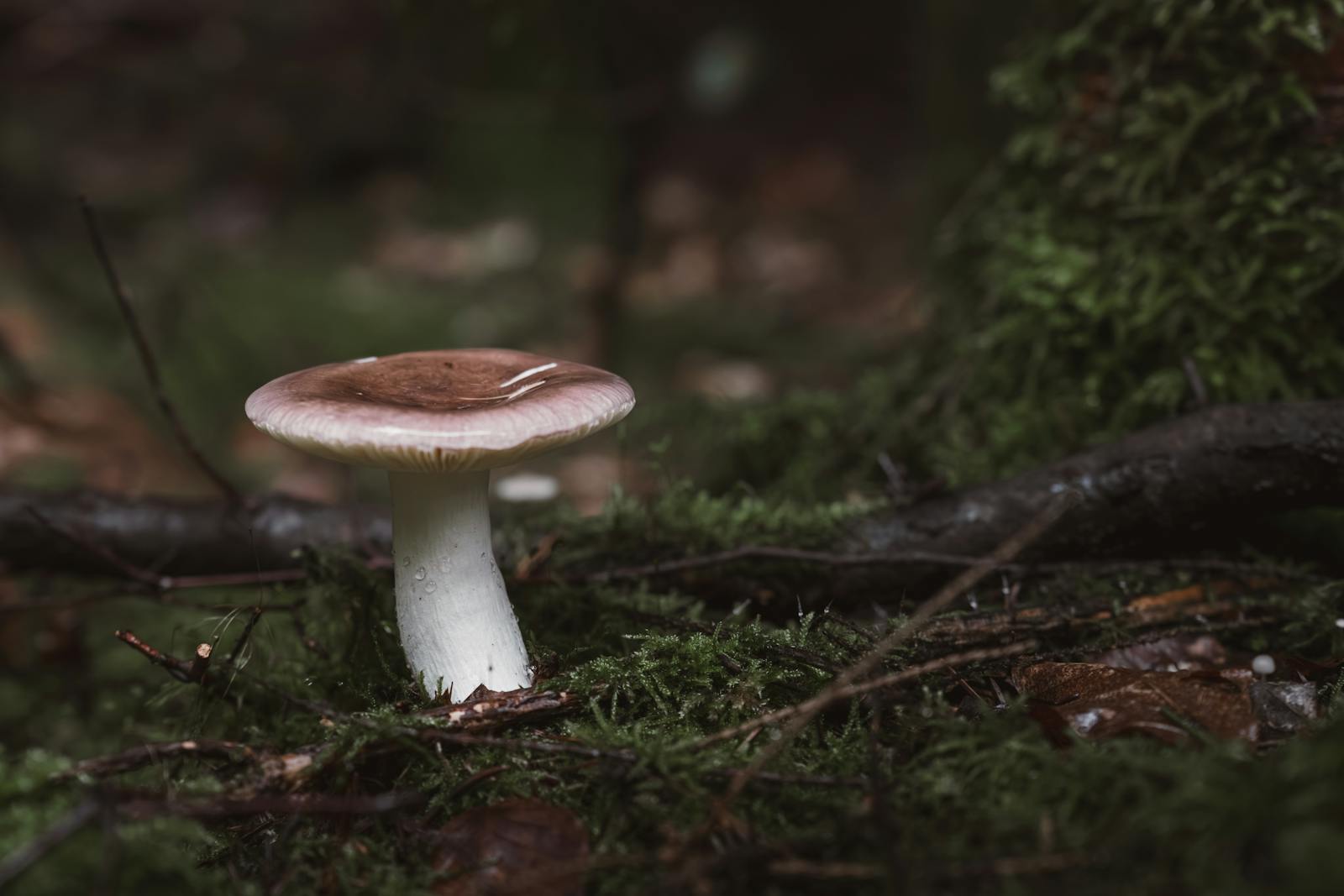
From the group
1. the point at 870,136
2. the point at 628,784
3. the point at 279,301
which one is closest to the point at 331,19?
the point at 279,301

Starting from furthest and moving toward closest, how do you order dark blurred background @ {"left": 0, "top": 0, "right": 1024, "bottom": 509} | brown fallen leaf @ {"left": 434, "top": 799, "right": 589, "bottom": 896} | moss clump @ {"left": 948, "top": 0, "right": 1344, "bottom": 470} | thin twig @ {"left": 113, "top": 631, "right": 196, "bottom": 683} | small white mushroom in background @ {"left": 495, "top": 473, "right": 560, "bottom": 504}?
dark blurred background @ {"left": 0, "top": 0, "right": 1024, "bottom": 509} < small white mushroom in background @ {"left": 495, "top": 473, "right": 560, "bottom": 504} < moss clump @ {"left": 948, "top": 0, "right": 1344, "bottom": 470} < thin twig @ {"left": 113, "top": 631, "right": 196, "bottom": 683} < brown fallen leaf @ {"left": 434, "top": 799, "right": 589, "bottom": 896}

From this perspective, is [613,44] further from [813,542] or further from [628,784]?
[628,784]

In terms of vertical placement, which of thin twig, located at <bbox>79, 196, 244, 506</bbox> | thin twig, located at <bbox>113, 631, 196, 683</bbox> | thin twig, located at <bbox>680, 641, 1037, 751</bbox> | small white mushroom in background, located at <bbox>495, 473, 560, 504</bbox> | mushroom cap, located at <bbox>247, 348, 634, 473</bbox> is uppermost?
thin twig, located at <bbox>79, 196, 244, 506</bbox>

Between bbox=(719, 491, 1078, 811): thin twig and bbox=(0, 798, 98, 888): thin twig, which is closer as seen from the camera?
bbox=(0, 798, 98, 888): thin twig

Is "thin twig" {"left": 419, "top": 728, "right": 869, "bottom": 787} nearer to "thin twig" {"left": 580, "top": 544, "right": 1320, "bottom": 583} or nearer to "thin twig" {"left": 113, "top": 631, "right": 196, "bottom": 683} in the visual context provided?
"thin twig" {"left": 113, "top": 631, "right": 196, "bottom": 683}

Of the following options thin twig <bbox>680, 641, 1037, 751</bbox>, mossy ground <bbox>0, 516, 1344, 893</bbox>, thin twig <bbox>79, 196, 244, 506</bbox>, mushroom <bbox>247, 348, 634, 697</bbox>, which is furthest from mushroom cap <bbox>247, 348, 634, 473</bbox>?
thin twig <bbox>79, 196, 244, 506</bbox>

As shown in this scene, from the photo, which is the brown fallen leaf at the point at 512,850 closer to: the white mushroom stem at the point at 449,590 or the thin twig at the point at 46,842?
the white mushroom stem at the point at 449,590

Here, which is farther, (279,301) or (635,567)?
(279,301)
